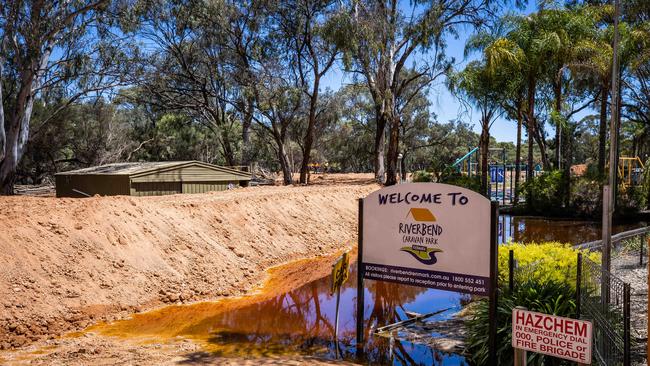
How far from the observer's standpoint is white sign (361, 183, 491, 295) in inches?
301

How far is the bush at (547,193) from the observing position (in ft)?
98.7

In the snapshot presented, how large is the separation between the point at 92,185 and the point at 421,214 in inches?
769

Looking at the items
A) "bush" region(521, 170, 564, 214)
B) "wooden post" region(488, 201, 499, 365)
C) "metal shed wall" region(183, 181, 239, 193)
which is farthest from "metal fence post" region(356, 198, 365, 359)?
"bush" region(521, 170, 564, 214)

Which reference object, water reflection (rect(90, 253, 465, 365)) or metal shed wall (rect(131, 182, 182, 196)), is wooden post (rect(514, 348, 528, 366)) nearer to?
water reflection (rect(90, 253, 465, 365))

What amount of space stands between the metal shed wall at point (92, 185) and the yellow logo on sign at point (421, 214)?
16966 mm

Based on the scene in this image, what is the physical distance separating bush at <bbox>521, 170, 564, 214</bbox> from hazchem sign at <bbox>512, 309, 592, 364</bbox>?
90.4 ft

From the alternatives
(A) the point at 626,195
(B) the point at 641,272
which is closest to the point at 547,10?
(A) the point at 626,195

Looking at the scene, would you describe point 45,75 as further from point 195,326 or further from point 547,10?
point 547,10

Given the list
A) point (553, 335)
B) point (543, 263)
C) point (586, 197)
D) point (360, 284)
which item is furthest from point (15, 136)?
point (586, 197)

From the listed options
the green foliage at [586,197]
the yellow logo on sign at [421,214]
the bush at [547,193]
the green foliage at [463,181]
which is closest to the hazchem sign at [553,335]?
the yellow logo on sign at [421,214]

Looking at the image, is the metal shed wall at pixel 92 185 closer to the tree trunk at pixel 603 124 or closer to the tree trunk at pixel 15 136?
the tree trunk at pixel 15 136

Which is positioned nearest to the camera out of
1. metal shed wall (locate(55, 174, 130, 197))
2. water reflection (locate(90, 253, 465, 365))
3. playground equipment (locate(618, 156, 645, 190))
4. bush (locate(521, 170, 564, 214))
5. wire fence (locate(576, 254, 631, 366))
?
wire fence (locate(576, 254, 631, 366))

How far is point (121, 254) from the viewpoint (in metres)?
13.8

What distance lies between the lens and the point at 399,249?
858 centimetres
